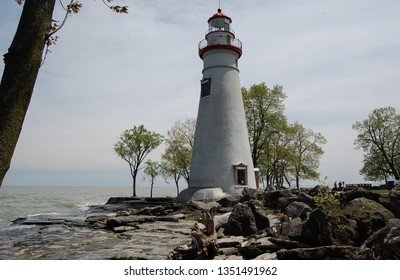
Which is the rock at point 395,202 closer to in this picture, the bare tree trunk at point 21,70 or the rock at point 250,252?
the rock at point 250,252

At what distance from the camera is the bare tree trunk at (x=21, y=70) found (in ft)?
11.5

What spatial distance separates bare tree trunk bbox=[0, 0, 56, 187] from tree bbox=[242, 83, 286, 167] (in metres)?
33.5

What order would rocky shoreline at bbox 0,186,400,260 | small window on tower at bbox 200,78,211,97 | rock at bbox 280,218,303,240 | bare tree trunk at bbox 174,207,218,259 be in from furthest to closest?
small window on tower at bbox 200,78,211,97
bare tree trunk at bbox 174,207,218,259
rock at bbox 280,218,303,240
rocky shoreline at bbox 0,186,400,260

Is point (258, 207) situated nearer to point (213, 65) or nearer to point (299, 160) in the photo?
point (213, 65)

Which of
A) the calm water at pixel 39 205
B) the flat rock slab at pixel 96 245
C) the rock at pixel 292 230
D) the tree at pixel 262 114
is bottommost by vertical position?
the calm water at pixel 39 205

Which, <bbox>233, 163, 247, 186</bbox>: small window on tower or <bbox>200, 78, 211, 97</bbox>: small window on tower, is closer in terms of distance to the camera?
<bbox>233, 163, 247, 186</bbox>: small window on tower

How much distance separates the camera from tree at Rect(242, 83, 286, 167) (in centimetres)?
3619

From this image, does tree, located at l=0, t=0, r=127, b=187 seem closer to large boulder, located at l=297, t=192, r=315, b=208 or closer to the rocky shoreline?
the rocky shoreline

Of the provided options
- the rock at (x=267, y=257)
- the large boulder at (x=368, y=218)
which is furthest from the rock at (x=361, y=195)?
the rock at (x=267, y=257)

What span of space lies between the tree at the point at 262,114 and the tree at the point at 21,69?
33.5m

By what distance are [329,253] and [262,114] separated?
3174 centimetres

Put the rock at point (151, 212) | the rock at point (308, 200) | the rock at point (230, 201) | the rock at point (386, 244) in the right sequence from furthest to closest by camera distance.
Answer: the rock at point (151, 212) < the rock at point (230, 201) < the rock at point (308, 200) < the rock at point (386, 244)

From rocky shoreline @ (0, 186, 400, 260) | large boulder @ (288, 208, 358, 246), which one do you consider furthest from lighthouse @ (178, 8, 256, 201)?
large boulder @ (288, 208, 358, 246)
